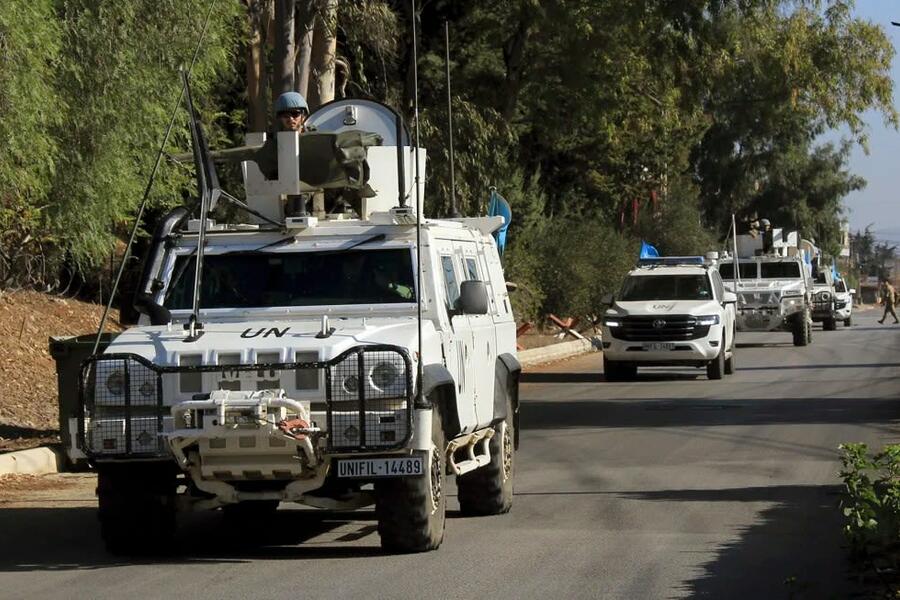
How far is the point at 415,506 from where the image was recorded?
926 centimetres

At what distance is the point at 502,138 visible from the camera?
1254 inches

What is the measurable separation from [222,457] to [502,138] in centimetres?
2331

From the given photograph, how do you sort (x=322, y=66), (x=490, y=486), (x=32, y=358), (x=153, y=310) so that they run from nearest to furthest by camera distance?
(x=153, y=310) → (x=490, y=486) → (x=32, y=358) → (x=322, y=66)

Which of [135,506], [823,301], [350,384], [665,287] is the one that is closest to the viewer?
[350,384]

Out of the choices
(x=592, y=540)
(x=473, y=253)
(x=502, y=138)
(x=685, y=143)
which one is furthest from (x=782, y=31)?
(x=592, y=540)

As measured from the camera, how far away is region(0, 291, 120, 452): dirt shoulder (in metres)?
17.3

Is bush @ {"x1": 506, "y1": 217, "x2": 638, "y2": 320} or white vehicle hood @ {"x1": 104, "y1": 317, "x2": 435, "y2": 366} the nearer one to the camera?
white vehicle hood @ {"x1": 104, "y1": 317, "x2": 435, "y2": 366}

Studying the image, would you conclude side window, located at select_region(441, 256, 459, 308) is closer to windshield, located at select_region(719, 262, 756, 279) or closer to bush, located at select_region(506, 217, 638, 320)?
bush, located at select_region(506, 217, 638, 320)

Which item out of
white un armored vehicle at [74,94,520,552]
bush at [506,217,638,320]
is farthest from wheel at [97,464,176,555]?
bush at [506,217,638,320]

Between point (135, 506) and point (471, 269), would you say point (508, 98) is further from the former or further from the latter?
point (135, 506)

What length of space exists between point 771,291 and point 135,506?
2975 cm

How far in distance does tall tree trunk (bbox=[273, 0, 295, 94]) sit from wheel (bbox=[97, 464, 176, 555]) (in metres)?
13.1

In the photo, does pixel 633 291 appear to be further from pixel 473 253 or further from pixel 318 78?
pixel 473 253

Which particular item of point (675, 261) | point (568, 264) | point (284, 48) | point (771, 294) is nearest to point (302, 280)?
point (284, 48)
